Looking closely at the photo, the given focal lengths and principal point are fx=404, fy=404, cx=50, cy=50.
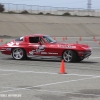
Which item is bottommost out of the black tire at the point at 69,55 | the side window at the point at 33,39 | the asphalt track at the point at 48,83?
the asphalt track at the point at 48,83

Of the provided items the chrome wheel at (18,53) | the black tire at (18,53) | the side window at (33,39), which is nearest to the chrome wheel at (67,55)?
the side window at (33,39)

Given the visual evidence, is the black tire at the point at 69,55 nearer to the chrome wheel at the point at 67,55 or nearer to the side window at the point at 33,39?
the chrome wheel at the point at 67,55

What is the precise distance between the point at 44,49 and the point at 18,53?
5.24ft

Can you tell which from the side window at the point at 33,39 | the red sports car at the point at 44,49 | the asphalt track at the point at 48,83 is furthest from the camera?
the side window at the point at 33,39

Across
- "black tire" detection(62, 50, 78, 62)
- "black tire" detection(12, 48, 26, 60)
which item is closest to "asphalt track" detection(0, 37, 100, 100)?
"black tire" detection(62, 50, 78, 62)

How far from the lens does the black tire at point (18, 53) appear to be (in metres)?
21.4

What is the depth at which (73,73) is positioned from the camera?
1547 centimetres

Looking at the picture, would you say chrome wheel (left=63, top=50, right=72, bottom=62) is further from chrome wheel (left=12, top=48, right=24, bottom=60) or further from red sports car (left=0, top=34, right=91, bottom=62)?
chrome wheel (left=12, top=48, right=24, bottom=60)

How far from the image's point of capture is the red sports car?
65.7ft

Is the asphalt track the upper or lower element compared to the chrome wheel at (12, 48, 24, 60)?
lower

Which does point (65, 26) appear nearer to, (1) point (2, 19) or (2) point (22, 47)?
(1) point (2, 19)

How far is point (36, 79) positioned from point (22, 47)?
780cm

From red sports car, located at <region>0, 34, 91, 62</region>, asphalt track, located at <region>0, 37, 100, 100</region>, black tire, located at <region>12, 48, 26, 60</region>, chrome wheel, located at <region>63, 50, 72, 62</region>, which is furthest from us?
black tire, located at <region>12, 48, 26, 60</region>

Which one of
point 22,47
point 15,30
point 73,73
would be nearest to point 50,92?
point 73,73
